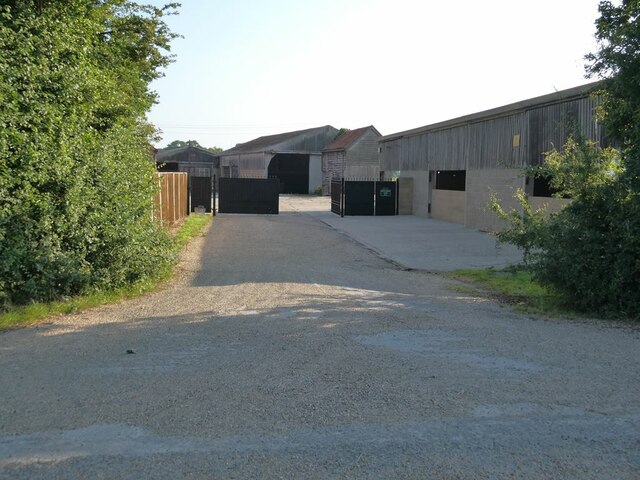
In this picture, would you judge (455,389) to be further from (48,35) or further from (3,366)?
(48,35)

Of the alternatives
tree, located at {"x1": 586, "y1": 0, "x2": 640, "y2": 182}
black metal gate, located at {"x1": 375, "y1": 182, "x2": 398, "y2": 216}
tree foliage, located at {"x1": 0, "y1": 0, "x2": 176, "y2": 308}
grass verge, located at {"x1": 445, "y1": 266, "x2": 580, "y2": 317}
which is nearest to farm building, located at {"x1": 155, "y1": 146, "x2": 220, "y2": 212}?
black metal gate, located at {"x1": 375, "y1": 182, "x2": 398, "y2": 216}

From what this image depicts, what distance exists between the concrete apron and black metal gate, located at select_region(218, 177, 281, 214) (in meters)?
3.85

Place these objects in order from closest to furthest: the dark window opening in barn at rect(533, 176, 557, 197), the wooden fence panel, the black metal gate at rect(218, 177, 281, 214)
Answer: the wooden fence panel → the dark window opening in barn at rect(533, 176, 557, 197) → the black metal gate at rect(218, 177, 281, 214)

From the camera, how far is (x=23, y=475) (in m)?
3.87

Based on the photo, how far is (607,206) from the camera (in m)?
9.35

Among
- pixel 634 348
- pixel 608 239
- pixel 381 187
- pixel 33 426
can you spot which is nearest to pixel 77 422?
pixel 33 426

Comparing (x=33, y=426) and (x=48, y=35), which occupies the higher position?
(x=48, y=35)

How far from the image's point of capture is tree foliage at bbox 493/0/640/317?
29.7 ft

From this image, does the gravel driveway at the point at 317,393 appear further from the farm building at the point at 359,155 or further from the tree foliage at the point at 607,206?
the farm building at the point at 359,155

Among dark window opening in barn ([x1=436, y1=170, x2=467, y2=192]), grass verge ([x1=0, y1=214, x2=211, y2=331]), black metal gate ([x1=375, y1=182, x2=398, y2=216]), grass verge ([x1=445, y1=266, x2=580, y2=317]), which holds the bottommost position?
grass verge ([x1=445, y1=266, x2=580, y2=317])

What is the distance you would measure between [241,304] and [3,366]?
13.2ft

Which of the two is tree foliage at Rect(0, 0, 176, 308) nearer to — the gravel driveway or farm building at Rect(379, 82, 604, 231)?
the gravel driveway

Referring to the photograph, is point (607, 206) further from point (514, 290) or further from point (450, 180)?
point (450, 180)

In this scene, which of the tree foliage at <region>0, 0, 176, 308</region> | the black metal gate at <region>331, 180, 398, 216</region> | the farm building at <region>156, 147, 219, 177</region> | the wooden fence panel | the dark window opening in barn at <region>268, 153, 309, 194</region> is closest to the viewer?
the tree foliage at <region>0, 0, 176, 308</region>
